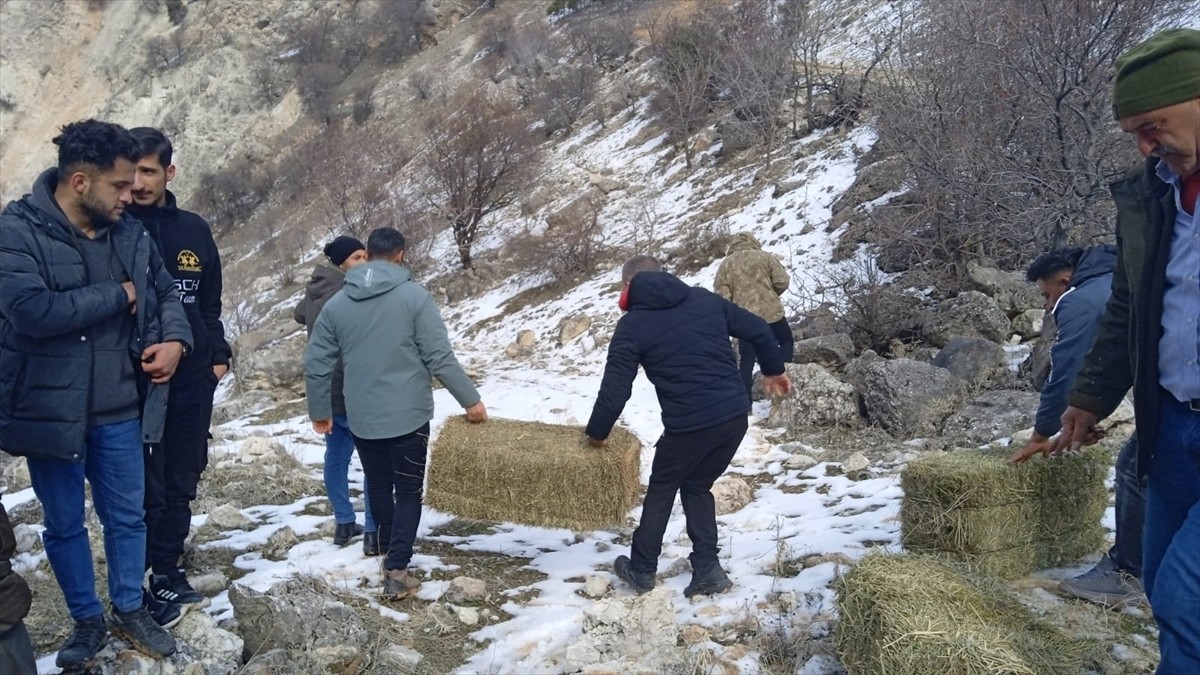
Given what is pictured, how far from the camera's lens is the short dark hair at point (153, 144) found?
382cm

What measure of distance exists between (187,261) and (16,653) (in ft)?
6.56

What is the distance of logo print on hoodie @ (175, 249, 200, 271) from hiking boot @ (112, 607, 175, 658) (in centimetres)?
156

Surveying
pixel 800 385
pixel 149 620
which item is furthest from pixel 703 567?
pixel 800 385

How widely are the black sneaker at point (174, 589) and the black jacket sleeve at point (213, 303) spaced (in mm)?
1039

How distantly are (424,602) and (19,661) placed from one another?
2.05m

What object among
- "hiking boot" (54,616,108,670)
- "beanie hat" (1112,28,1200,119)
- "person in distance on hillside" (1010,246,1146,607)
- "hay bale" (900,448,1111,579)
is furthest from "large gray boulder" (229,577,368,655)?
"beanie hat" (1112,28,1200,119)

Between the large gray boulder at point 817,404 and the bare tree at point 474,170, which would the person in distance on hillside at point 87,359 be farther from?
the bare tree at point 474,170

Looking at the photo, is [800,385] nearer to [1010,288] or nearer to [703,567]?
[1010,288]

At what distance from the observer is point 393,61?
3656 centimetres

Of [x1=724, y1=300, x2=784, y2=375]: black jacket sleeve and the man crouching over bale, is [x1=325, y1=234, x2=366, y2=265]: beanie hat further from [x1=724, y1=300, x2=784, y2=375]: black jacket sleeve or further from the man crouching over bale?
[x1=724, y1=300, x2=784, y2=375]: black jacket sleeve

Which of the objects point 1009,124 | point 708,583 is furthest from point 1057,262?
point 1009,124

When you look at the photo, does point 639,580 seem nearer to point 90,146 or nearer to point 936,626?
point 936,626

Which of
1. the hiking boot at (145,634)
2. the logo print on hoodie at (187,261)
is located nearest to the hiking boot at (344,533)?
the hiking boot at (145,634)

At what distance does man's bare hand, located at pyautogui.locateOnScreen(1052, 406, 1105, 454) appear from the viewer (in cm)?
302
